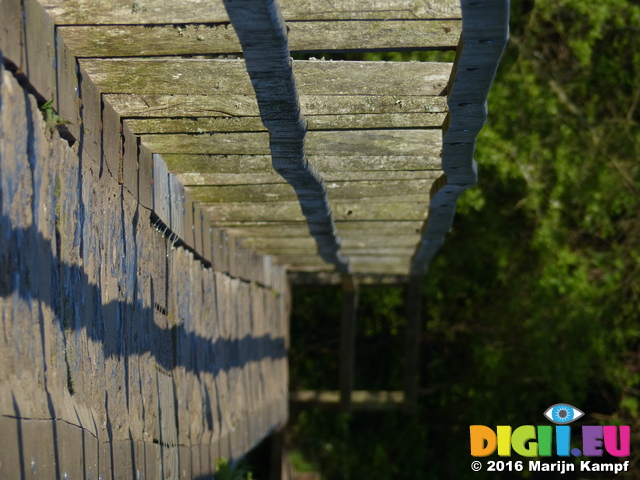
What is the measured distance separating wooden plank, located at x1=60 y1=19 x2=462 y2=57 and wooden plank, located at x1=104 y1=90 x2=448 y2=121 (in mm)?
294

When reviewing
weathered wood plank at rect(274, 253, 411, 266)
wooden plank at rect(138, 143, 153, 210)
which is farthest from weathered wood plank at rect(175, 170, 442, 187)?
weathered wood plank at rect(274, 253, 411, 266)

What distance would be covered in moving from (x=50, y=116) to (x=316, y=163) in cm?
137

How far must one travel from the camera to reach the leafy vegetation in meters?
8.48

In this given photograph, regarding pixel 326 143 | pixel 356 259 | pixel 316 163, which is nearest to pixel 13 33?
pixel 326 143

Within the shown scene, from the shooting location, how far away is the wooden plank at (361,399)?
8500 millimetres

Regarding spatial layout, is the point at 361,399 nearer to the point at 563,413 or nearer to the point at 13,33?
the point at 563,413

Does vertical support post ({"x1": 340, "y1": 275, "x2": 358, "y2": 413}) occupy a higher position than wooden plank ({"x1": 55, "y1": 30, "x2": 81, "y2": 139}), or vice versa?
wooden plank ({"x1": 55, "y1": 30, "x2": 81, "y2": 139})

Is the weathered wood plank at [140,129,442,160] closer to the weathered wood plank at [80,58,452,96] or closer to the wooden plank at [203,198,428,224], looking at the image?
the weathered wood plank at [80,58,452,96]

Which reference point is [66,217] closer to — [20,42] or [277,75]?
[20,42]

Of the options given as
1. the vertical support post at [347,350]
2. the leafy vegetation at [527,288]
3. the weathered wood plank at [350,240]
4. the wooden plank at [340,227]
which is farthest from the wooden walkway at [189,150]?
the leafy vegetation at [527,288]

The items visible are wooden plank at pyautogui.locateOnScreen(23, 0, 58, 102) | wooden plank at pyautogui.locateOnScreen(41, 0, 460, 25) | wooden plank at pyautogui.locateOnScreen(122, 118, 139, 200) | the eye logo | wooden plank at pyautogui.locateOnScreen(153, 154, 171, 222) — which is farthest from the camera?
the eye logo

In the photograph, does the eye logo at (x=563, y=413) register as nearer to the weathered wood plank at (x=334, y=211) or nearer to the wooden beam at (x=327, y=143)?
the weathered wood plank at (x=334, y=211)

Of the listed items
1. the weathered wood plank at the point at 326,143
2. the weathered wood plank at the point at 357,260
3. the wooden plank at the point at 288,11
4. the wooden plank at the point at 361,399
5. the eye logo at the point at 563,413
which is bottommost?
the eye logo at the point at 563,413

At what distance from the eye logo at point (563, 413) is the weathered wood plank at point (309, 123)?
5.61 m
